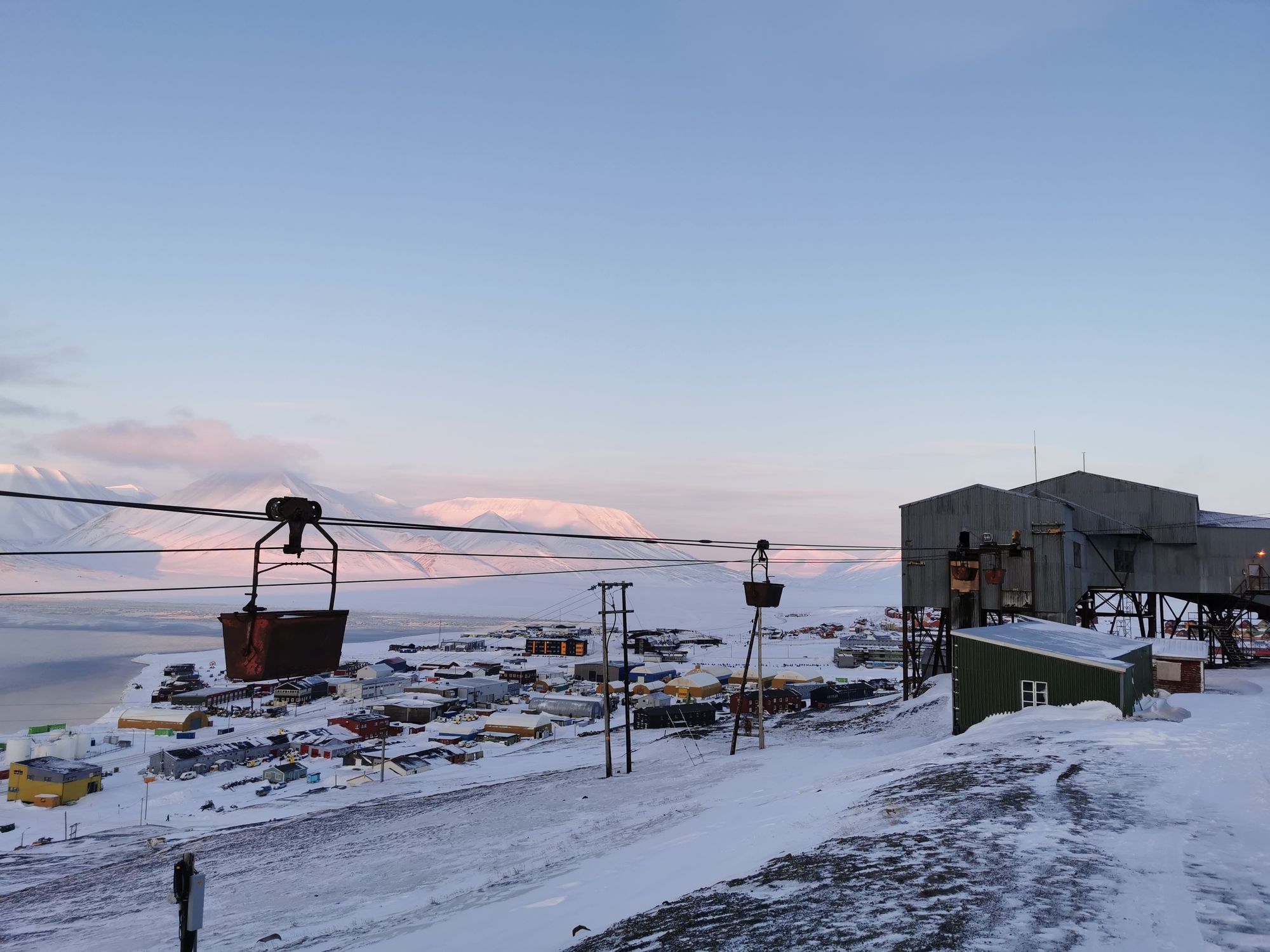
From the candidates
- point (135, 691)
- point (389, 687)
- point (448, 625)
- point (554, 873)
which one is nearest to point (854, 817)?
point (554, 873)

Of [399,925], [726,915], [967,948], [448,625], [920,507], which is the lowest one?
[448,625]

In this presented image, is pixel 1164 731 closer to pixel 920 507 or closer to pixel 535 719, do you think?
pixel 920 507

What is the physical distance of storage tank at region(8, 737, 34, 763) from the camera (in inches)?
1660

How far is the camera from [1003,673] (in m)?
22.6

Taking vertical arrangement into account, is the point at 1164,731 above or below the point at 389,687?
above

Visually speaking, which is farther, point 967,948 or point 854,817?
point 854,817

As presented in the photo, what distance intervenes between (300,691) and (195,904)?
6645cm

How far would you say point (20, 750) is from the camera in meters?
42.5

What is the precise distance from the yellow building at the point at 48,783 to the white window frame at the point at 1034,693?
40511mm

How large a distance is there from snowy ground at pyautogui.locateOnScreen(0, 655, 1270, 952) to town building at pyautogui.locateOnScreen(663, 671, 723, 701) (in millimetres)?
35609

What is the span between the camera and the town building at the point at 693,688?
63.9 meters

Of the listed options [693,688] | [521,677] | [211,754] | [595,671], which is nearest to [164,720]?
[211,754]

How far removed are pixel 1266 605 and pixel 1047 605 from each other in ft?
55.6

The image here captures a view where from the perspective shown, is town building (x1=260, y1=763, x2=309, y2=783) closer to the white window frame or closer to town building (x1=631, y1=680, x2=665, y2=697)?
town building (x1=631, y1=680, x2=665, y2=697)
